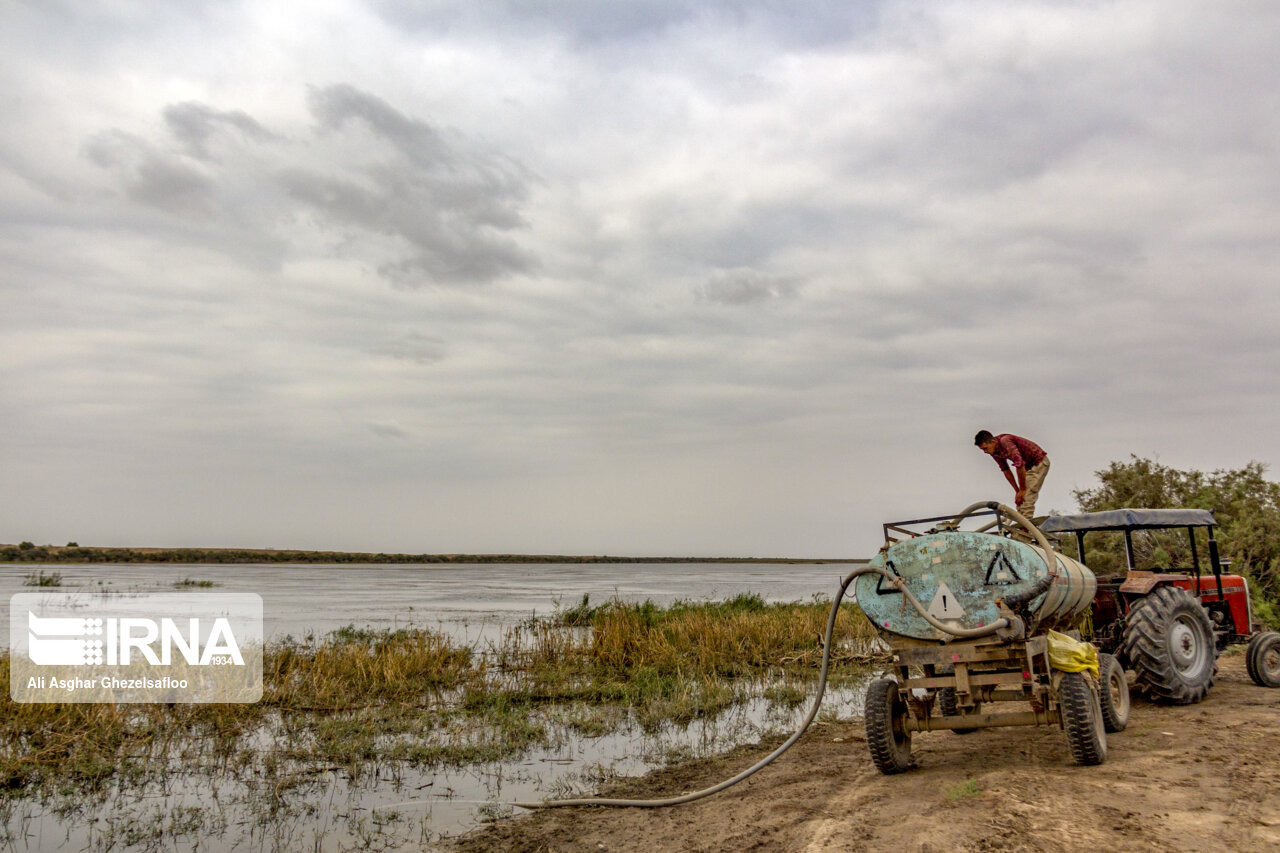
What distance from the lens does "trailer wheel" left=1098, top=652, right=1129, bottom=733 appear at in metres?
7.36

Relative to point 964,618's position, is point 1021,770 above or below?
below

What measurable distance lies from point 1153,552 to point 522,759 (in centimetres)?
1449

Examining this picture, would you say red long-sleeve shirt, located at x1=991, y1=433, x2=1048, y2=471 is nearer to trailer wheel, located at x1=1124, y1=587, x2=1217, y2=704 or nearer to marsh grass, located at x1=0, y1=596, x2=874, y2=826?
A: trailer wheel, located at x1=1124, y1=587, x2=1217, y2=704

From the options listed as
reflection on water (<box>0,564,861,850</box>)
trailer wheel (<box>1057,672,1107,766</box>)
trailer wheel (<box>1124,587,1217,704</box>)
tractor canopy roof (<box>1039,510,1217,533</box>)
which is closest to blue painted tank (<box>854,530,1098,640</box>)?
trailer wheel (<box>1057,672,1107,766</box>)

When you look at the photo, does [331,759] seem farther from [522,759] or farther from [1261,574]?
[1261,574]

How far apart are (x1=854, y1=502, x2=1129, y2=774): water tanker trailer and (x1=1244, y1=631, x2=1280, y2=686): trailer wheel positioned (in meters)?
4.24

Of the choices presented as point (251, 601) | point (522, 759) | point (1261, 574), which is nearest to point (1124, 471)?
point (1261, 574)

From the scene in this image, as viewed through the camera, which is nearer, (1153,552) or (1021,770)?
(1021,770)

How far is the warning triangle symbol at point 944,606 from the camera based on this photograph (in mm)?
6711

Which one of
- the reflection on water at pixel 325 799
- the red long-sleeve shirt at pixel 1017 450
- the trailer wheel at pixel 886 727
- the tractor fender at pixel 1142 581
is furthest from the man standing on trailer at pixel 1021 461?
the reflection on water at pixel 325 799

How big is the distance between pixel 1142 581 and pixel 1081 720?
12.4 feet

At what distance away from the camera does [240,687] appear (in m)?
11.7

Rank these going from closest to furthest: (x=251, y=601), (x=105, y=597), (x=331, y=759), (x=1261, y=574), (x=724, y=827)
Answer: (x=724, y=827) < (x=331, y=759) < (x=1261, y=574) < (x=105, y=597) < (x=251, y=601)

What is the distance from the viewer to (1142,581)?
9.29 m
